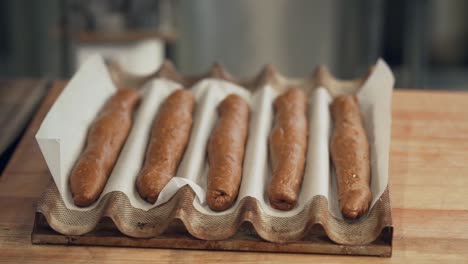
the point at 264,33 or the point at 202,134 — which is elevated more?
the point at 202,134

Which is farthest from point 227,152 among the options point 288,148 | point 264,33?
point 264,33

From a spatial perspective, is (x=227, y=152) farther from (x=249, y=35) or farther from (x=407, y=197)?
(x=249, y=35)

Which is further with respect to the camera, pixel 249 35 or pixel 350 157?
pixel 249 35

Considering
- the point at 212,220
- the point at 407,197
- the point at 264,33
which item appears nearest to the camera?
the point at 212,220

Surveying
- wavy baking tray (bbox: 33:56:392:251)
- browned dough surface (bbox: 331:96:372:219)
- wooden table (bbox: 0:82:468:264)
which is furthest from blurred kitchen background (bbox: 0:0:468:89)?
wavy baking tray (bbox: 33:56:392:251)

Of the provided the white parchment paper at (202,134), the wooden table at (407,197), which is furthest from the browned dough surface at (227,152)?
the wooden table at (407,197)

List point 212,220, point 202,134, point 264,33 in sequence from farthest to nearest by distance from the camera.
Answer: point 264,33 → point 202,134 → point 212,220

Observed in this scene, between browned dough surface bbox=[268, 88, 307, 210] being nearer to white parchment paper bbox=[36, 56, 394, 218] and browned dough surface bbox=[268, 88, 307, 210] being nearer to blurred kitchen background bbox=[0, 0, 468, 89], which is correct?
white parchment paper bbox=[36, 56, 394, 218]
